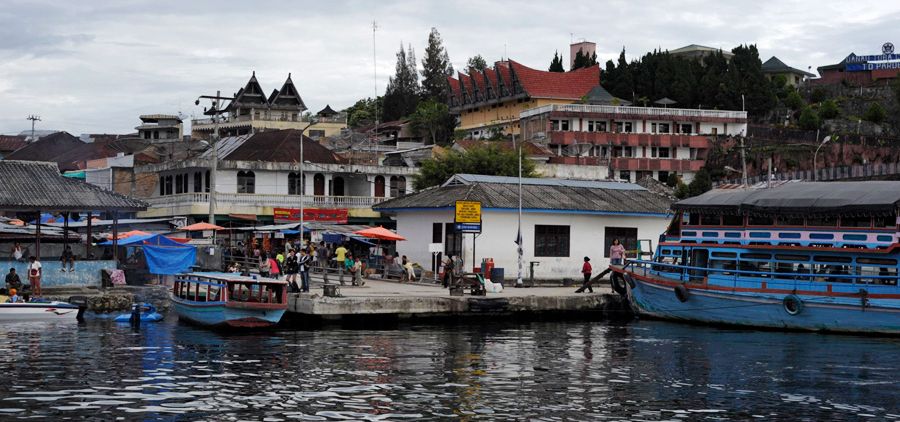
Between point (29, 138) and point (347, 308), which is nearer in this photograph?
point (347, 308)

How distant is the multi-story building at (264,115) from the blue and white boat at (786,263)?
261 feet

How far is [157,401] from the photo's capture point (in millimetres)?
20562

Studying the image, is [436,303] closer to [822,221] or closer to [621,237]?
[822,221]

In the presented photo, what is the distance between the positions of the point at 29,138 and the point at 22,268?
278 ft

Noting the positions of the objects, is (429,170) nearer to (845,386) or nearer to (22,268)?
(22,268)

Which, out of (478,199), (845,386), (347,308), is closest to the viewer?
(845,386)

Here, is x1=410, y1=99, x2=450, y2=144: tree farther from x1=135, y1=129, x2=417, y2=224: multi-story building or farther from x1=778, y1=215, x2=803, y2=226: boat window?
x1=778, y1=215, x2=803, y2=226: boat window

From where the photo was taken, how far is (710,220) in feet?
125

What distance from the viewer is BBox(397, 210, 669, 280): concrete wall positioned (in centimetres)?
4547

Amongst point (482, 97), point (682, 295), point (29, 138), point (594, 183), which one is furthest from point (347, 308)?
point (29, 138)

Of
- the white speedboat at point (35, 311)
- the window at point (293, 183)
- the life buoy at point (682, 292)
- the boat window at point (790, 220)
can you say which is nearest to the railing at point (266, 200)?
the window at point (293, 183)

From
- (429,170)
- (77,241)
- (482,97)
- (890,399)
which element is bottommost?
(890,399)

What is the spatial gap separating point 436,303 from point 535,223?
11.9 m

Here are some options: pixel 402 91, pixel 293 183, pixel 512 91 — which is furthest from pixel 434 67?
pixel 293 183
